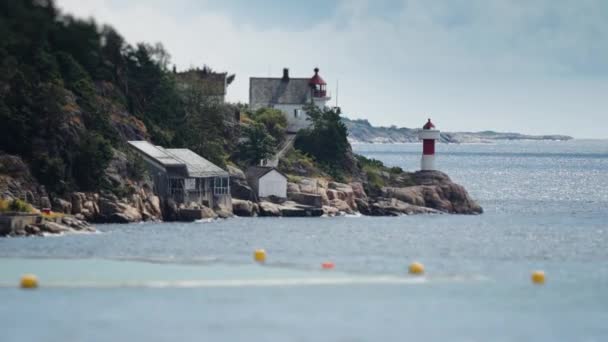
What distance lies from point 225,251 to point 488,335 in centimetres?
2957

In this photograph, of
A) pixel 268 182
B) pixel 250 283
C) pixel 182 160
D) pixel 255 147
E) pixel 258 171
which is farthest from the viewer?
pixel 255 147

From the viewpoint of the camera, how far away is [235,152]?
14225 centimetres

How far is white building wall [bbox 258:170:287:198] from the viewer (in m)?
131

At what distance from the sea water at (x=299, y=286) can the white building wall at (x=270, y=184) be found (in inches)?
685

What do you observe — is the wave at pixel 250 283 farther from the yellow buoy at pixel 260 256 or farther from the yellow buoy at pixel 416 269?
the yellow buoy at pixel 260 256

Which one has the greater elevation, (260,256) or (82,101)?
(82,101)

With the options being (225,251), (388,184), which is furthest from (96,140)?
(388,184)

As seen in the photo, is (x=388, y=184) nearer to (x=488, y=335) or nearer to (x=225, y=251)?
(x=225, y=251)

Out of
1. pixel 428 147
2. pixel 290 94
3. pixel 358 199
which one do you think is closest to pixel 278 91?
pixel 290 94

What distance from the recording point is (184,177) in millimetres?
121312

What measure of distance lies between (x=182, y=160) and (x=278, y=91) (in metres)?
40.2

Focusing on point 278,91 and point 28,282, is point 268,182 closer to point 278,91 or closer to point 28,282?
point 278,91

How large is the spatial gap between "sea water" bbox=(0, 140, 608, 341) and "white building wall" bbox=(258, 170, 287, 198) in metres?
17.4

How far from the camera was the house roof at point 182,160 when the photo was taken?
122m
